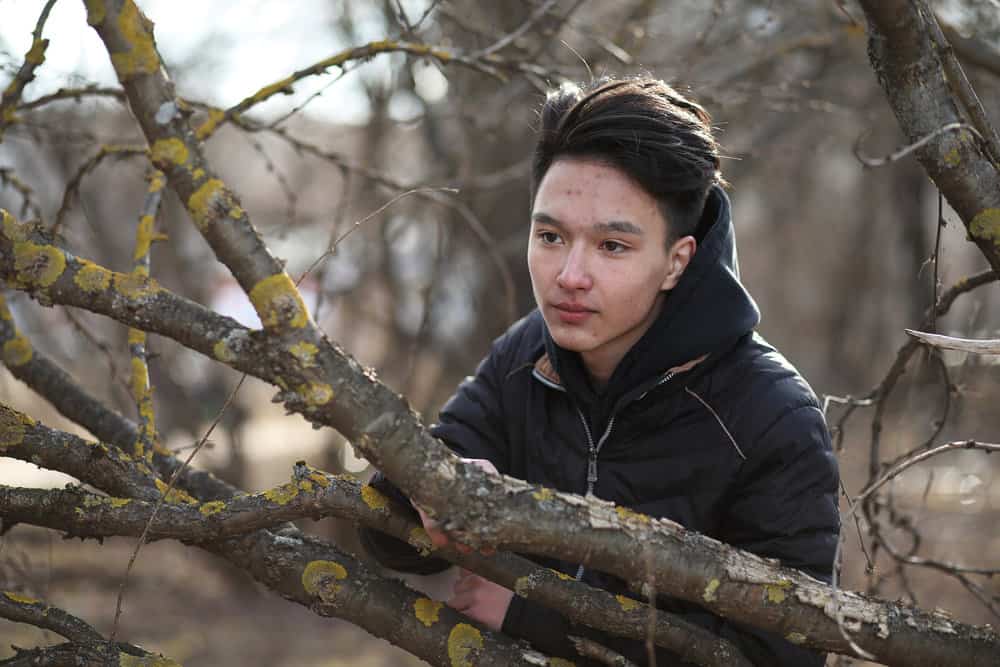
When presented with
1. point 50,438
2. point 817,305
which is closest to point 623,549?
point 50,438

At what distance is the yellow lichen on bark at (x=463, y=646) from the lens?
5.82ft

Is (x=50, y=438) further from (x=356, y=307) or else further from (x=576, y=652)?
(x=356, y=307)

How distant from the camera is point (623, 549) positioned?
1568 millimetres

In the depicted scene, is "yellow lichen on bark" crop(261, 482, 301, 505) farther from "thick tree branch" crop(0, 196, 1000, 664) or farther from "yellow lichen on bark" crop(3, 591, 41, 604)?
"yellow lichen on bark" crop(3, 591, 41, 604)

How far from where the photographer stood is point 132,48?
142 cm

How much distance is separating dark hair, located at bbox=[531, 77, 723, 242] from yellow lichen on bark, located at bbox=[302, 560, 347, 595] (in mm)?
971

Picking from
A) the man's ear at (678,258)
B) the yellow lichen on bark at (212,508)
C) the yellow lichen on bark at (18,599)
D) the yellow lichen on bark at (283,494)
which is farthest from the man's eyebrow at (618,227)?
the yellow lichen on bark at (18,599)

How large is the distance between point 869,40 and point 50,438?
5.91 ft

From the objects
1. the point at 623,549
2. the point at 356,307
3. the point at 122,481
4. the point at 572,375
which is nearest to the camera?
the point at 623,549

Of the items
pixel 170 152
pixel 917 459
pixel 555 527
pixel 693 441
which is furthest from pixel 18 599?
pixel 917 459

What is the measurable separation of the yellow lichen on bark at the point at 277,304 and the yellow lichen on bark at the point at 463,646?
2.30ft

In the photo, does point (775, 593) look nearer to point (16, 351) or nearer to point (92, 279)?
point (92, 279)

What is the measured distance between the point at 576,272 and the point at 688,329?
0.26m

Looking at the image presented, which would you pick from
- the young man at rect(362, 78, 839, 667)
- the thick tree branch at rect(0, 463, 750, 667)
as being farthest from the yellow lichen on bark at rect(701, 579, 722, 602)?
the young man at rect(362, 78, 839, 667)
